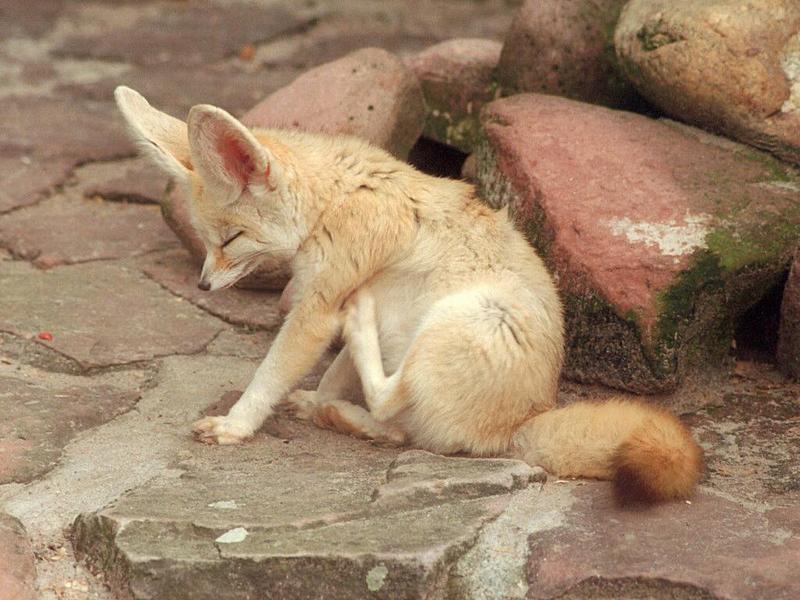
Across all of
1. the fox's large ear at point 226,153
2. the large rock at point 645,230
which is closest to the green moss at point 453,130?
the large rock at point 645,230

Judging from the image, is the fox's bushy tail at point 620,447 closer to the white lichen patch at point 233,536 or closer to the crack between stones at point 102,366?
the white lichen patch at point 233,536

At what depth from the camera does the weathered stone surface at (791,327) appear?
15.0ft

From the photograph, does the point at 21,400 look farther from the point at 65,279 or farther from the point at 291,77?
the point at 291,77

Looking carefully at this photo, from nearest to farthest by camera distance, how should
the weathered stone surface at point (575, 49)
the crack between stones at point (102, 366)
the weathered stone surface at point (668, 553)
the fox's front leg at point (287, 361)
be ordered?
the weathered stone surface at point (668, 553)
the fox's front leg at point (287, 361)
the crack between stones at point (102, 366)
the weathered stone surface at point (575, 49)

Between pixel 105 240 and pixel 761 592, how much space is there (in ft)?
12.0

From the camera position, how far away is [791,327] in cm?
471

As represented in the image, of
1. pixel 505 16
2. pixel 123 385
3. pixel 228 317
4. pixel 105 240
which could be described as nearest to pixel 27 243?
pixel 105 240

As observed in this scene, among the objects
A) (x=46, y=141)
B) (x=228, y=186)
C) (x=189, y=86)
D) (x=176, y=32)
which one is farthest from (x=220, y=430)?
(x=176, y=32)

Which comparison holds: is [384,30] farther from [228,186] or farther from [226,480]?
[226,480]

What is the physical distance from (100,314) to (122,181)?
5.01ft

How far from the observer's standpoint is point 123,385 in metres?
4.62

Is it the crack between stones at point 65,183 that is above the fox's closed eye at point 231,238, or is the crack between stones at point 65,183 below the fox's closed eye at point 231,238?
below

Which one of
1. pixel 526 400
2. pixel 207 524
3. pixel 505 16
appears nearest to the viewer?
pixel 207 524

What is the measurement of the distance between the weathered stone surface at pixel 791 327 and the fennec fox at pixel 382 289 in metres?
0.82
